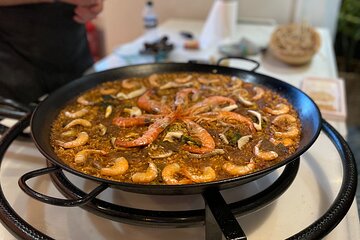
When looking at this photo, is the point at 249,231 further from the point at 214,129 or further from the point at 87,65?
the point at 87,65

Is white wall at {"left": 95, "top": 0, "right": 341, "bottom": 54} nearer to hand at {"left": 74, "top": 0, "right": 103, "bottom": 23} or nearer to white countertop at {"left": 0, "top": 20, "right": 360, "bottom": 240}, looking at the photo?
hand at {"left": 74, "top": 0, "right": 103, "bottom": 23}

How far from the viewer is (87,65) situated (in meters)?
1.98

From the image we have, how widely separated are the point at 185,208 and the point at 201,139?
0.68 ft

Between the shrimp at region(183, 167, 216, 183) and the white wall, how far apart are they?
2227 mm

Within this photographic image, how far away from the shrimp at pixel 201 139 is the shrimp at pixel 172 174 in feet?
0.30

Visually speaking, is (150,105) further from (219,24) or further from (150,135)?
(219,24)

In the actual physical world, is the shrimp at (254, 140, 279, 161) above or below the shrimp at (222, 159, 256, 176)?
below

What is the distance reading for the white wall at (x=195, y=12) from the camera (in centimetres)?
275

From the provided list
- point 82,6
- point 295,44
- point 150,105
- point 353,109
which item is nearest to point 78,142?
point 150,105

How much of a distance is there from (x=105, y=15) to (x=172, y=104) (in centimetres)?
228

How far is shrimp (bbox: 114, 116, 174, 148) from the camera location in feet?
3.39

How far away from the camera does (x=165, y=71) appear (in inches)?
58.5

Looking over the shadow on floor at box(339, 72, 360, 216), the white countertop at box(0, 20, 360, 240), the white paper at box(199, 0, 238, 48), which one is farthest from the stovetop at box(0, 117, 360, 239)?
the shadow on floor at box(339, 72, 360, 216)

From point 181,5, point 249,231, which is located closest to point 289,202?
point 249,231
